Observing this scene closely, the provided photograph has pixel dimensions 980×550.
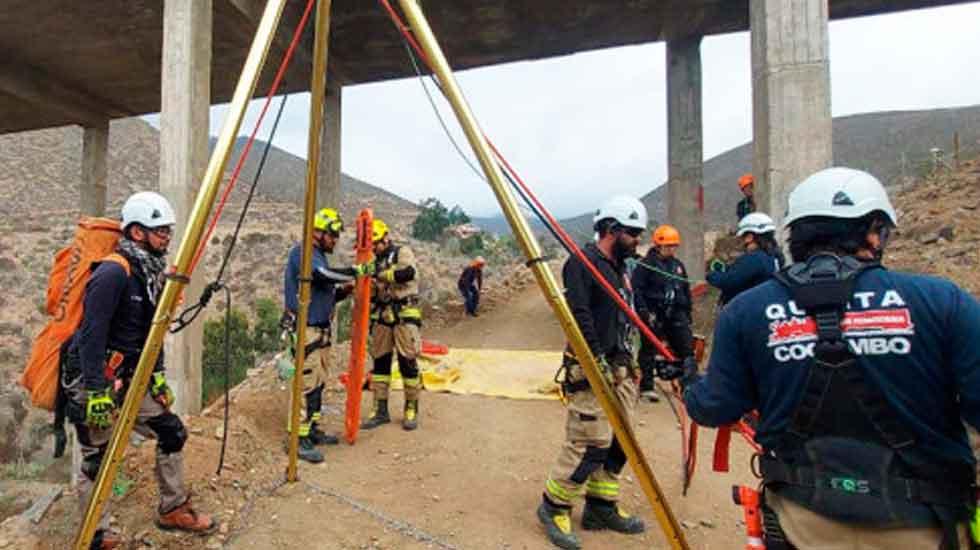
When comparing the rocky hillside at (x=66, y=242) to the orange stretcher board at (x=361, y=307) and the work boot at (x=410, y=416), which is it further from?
the work boot at (x=410, y=416)

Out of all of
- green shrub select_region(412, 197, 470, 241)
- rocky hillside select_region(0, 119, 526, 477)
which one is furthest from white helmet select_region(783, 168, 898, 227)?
green shrub select_region(412, 197, 470, 241)

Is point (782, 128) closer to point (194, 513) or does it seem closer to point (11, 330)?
point (194, 513)

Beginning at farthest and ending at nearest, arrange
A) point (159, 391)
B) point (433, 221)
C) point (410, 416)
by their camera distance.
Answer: point (433, 221) < point (410, 416) < point (159, 391)

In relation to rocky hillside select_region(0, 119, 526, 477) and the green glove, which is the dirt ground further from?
rocky hillside select_region(0, 119, 526, 477)

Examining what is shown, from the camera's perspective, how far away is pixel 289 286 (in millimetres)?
5180

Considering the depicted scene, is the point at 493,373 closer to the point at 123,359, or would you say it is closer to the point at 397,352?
the point at 397,352

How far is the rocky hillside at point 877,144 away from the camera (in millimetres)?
45906

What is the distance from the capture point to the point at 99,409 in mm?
3033

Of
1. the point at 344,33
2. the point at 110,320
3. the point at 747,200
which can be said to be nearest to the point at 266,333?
the point at 344,33

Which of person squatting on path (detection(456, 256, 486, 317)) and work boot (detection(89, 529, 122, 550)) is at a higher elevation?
person squatting on path (detection(456, 256, 486, 317))

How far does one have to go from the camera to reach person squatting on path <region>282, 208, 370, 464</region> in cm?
503

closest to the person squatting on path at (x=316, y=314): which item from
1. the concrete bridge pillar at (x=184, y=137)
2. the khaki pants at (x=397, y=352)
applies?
the khaki pants at (x=397, y=352)

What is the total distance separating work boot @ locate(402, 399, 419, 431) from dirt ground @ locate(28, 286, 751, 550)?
0.08 m

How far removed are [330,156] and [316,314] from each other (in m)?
5.78
